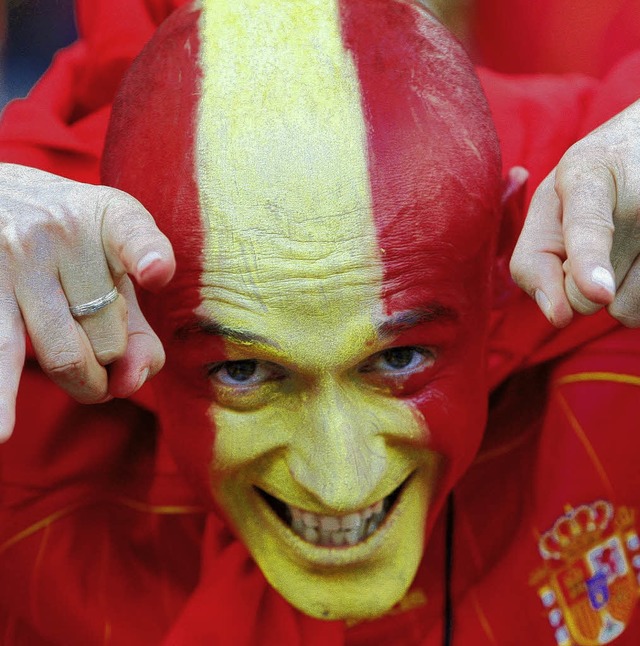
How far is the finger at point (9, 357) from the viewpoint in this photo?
112 centimetres

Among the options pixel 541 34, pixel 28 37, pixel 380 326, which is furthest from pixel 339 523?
pixel 28 37

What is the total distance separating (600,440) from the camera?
170 centimetres

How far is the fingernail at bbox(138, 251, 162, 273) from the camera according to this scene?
1098 mm

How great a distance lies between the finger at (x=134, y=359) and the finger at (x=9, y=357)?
0.10 m

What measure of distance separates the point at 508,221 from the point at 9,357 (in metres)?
0.70

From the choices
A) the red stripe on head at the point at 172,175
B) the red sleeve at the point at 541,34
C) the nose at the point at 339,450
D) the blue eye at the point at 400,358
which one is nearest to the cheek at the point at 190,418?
the red stripe on head at the point at 172,175

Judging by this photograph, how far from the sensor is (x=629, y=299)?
1.25 metres

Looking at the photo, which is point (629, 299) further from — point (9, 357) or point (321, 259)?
point (9, 357)

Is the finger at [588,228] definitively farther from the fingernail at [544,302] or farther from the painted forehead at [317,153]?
the painted forehead at [317,153]

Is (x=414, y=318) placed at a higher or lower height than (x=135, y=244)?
lower

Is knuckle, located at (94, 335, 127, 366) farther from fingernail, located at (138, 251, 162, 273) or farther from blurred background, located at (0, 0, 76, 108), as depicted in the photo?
blurred background, located at (0, 0, 76, 108)

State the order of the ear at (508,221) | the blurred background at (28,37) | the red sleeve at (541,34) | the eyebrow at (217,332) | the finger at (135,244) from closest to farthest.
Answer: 1. the finger at (135,244)
2. the eyebrow at (217,332)
3. the ear at (508,221)
4. the red sleeve at (541,34)
5. the blurred background at (28,37)

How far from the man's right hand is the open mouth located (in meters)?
0.35

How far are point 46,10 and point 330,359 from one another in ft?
6.15
